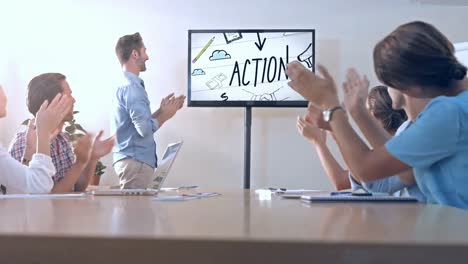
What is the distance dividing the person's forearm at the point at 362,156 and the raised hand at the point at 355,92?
0.11m

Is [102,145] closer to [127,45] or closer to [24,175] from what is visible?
[24,175]

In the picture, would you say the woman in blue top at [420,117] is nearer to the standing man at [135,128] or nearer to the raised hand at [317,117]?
the raised hand at [317,117]

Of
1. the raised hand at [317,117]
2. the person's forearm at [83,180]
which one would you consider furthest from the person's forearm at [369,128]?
the person's forearm at [83,180]

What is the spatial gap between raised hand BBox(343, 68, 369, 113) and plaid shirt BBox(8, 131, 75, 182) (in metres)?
1.31

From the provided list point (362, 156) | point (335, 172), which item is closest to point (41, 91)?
point (335, 172)

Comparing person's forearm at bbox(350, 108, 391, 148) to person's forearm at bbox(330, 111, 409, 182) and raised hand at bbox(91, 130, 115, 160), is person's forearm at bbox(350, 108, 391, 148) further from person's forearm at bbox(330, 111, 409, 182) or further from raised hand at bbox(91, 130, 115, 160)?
raised hand at bbox(91, 130, 115, 160)

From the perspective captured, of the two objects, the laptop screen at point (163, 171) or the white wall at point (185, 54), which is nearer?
the laptop screen at point (163, 171)

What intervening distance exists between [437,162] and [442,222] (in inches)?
23.5

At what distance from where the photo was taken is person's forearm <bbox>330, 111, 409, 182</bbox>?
49.8 inches

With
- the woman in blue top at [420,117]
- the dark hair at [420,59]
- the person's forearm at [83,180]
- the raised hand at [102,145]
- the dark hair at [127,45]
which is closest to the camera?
the woman in blue top at [420,117]

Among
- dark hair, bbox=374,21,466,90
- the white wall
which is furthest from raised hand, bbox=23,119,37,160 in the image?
the white wall

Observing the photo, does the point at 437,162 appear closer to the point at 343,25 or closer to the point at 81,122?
the point at 343,25

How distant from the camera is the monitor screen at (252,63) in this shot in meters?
4.17

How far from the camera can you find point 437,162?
49.8 inches
